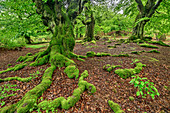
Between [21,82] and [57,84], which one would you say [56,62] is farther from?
[21,82]

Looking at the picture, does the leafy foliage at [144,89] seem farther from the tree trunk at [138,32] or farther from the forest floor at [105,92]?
the tree trunk at [138,32]

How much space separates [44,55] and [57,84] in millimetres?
3005

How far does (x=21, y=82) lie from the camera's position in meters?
3.97

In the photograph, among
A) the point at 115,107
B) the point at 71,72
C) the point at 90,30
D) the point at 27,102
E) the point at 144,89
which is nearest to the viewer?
the point at 27,102

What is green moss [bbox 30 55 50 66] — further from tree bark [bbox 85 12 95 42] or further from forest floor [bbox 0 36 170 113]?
tree bark [bbox 85 12 95 42]

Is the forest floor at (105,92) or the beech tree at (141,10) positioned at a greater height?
the beech tree at (141,10)

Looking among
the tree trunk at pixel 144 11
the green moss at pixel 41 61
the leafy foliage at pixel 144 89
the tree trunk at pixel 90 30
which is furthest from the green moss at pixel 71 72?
the tree trunk at pixel 90 30

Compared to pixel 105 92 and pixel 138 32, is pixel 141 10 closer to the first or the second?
pixel 138 32

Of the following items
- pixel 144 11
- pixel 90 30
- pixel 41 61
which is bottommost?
pixel 41 61

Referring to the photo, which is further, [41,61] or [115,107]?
[41,61]

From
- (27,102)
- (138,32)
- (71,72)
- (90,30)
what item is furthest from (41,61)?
(138,32)

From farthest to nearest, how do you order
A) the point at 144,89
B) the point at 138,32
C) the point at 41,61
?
1. the point at 138,32
2. the point at 41,61
3. the point at 144,89

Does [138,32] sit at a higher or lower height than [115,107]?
higher

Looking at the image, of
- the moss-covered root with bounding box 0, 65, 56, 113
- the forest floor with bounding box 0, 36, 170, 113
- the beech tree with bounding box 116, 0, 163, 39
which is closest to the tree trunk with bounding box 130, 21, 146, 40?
the beech tree with bounding box 116, 0, 163, 39
